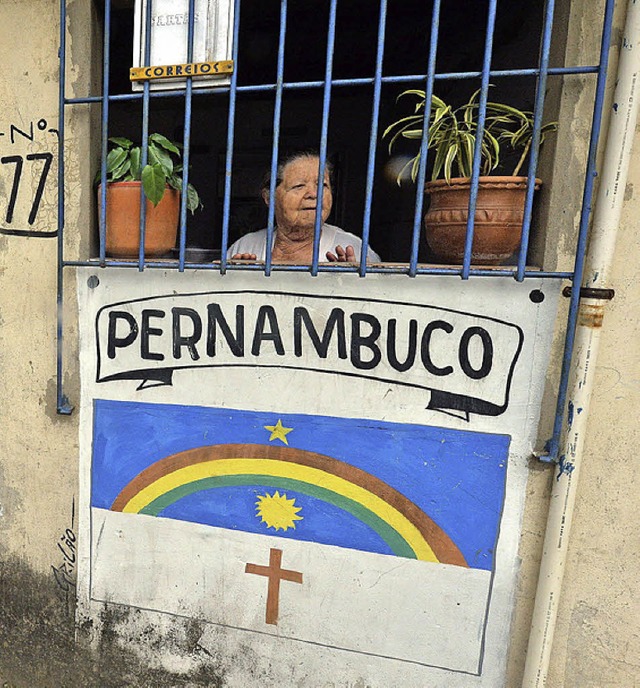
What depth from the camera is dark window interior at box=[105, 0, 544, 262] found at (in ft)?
9.22

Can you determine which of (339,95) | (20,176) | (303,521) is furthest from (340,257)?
(339,95)

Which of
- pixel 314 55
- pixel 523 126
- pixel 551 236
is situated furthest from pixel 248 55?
pixel 551 236

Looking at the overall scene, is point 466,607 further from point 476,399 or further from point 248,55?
point 248,55

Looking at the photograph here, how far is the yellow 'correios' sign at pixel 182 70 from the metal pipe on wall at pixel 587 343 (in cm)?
126

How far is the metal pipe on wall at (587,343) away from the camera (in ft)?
4.99

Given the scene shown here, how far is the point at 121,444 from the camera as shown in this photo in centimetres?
204

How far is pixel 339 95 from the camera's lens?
4055 mm

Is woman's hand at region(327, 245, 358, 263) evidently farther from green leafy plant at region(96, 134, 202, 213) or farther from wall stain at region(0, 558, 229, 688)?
wall stain at region(0, 558, 229, 688)

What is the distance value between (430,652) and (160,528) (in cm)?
111

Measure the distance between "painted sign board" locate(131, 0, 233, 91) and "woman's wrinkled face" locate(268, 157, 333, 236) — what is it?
1.42ft

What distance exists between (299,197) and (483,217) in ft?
2.50

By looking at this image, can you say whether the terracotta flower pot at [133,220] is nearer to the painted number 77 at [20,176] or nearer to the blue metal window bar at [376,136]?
the blue metal window bar at [376,136]

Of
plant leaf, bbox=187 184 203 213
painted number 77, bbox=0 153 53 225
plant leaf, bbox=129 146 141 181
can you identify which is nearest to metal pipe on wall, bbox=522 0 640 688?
plant leaf, bbox=187 184 203 213
